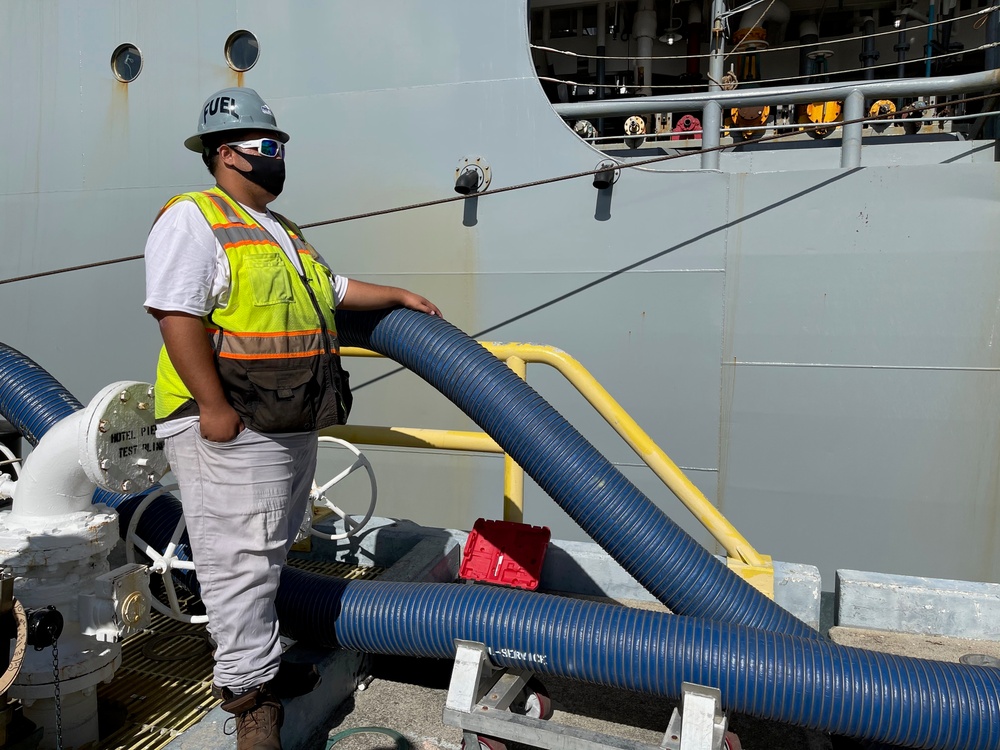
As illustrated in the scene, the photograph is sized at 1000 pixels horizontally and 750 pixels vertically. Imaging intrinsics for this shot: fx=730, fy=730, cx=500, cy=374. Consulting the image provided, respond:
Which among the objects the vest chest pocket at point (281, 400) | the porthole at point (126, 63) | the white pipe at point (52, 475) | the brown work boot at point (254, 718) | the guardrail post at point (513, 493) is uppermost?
the porthole at point (126, 63)

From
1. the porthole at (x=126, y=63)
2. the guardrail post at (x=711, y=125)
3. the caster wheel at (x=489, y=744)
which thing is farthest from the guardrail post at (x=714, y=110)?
the porthole at (x=126, y=63)

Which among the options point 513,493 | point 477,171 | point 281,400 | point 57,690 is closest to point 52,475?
point 57,690

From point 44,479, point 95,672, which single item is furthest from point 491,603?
point 44,479

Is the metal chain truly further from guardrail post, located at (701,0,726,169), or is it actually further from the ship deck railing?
guardrail post, located at (701,0,726,169)

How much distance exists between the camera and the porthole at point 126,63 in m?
5.41

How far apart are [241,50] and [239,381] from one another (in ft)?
13.8

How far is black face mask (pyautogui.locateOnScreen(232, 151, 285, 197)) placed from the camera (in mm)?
1920

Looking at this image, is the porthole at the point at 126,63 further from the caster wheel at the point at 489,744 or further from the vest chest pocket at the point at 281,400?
the caster wheel at the point at 489,744

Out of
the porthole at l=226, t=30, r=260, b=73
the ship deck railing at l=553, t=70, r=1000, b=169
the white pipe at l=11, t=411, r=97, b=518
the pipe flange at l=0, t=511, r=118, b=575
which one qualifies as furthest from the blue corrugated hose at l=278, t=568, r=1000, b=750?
the porthole at l=226, t=30, r=260, b=73

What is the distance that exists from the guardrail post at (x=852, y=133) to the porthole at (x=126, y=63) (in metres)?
4.89

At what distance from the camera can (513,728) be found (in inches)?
77.6

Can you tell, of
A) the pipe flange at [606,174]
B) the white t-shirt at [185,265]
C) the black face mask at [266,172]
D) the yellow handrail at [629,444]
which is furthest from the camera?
the pipe flange at [606,174]

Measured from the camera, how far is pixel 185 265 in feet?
5.63

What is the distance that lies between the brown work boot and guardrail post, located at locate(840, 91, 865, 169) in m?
4.15
